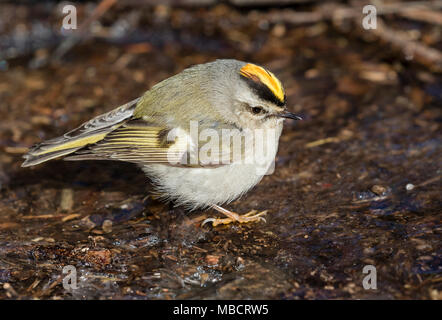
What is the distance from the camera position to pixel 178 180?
4000 mm

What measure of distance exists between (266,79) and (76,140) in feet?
5.02

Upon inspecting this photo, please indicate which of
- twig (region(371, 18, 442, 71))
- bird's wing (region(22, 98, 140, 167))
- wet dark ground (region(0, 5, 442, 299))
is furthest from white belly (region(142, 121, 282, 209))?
twig (region(371, 18, 442, 71))

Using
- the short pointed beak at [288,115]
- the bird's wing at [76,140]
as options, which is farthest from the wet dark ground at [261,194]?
the short pointed beak at [288,115]

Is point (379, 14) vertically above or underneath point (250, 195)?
above

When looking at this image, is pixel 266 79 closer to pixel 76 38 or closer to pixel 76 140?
pixel 76 140

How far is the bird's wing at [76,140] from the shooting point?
164 inches

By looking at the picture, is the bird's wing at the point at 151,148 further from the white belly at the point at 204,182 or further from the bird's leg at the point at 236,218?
the bird's leg at the point at 236,218

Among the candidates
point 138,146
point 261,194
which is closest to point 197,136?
point 138,146

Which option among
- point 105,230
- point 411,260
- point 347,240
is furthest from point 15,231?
point 411,260

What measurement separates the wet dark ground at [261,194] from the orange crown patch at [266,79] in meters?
0.87

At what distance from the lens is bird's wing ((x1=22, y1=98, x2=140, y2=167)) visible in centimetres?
416

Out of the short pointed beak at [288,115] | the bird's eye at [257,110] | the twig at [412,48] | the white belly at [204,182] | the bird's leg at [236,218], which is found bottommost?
the bird's leg at [236,218]

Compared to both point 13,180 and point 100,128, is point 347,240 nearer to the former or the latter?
point 100,128

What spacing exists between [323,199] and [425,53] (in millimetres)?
2909
